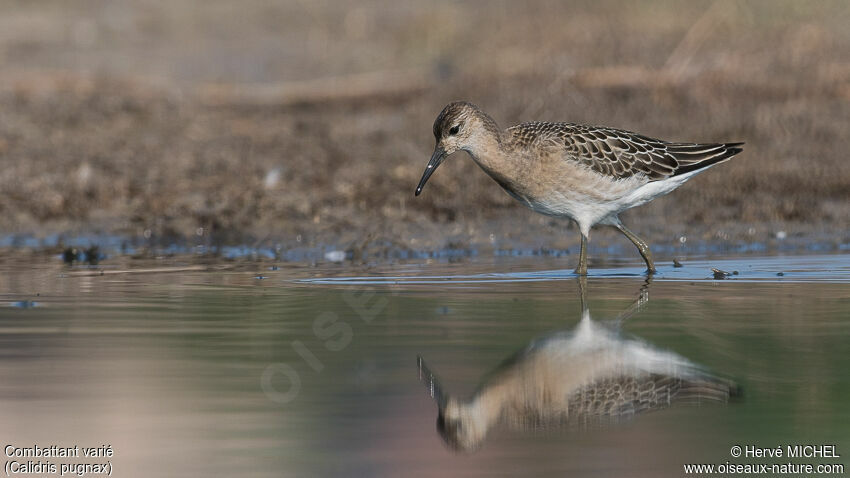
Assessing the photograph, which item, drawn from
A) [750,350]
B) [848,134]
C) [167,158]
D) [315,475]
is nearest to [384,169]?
[167,158]

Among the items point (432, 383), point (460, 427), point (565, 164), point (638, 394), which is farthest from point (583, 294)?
point (460, 427)

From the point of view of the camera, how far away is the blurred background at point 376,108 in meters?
14.5

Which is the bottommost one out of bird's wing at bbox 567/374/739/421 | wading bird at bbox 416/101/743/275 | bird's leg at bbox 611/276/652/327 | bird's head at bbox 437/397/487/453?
bird's head at bbox 437/397/487/453

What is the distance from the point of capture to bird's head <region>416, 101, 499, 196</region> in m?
11.3

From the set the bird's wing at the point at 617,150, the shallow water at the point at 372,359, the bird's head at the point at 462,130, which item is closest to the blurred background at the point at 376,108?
the bird's wing at the point at 617,150

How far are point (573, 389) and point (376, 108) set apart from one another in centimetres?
1316

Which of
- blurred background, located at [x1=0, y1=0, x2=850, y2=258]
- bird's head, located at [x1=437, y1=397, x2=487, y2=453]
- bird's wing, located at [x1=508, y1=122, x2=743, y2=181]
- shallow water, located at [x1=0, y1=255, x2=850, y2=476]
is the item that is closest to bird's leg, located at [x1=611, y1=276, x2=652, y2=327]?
shallow water, located at [x1=0, y1=255, x2=850, y2=476]

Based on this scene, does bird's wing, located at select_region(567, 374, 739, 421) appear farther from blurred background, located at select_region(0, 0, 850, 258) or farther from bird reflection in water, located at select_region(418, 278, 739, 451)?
blurred background, located at select_region(0, 0, 850, 258)

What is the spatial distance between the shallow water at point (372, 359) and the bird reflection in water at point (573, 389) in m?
0.09

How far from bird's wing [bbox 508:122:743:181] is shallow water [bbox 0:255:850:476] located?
850 mm

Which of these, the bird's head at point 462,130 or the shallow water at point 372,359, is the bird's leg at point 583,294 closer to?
the shallow water at point 372,359

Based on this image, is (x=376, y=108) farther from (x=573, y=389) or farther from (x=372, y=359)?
(x=573, y=389)

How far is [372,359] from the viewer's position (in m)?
7.65

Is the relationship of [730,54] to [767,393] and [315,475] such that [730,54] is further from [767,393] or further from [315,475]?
[315,475]
